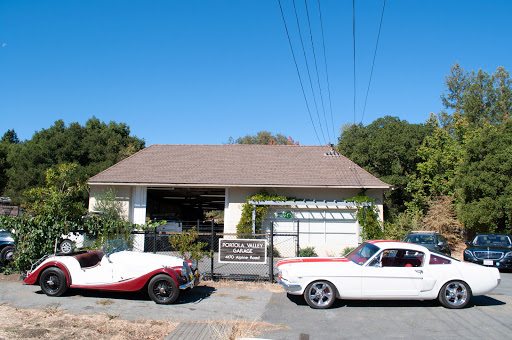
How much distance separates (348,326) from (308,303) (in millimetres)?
1304

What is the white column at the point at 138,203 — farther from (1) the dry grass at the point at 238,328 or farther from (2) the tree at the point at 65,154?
(2) the tree at the point at 65,154

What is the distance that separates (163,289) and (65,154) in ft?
111

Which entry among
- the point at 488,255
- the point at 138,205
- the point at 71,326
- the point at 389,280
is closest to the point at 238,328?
the point at 71,326

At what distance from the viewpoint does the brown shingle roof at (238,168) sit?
61.3 feet

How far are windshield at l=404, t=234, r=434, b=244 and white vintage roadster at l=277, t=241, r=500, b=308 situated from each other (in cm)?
751

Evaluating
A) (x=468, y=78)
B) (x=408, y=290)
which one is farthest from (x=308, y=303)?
(x=468, y=78)

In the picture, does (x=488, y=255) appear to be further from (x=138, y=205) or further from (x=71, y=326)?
(x=138, y=205)

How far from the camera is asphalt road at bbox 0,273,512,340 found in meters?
6.70

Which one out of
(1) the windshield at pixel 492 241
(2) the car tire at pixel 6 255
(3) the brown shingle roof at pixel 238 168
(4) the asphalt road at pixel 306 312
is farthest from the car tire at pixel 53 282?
(1) the windshield at pixel 492 241

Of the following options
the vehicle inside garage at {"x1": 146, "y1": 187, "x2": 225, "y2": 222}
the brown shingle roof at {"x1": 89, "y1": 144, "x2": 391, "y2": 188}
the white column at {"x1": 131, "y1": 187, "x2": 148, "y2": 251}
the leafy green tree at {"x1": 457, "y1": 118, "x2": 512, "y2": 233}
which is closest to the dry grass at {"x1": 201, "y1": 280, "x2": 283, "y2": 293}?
the vehicle inside garage at {"x1": 146, "y1": 187, "x2": 225, "y2": 222}

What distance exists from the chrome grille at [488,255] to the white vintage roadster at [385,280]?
23.8 feet

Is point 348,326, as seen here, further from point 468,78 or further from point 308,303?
point 468,78

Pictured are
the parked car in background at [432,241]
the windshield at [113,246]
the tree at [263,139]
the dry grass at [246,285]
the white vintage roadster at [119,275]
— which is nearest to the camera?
the white vintage roadster at [119,275]

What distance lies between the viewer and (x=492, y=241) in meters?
16.5
